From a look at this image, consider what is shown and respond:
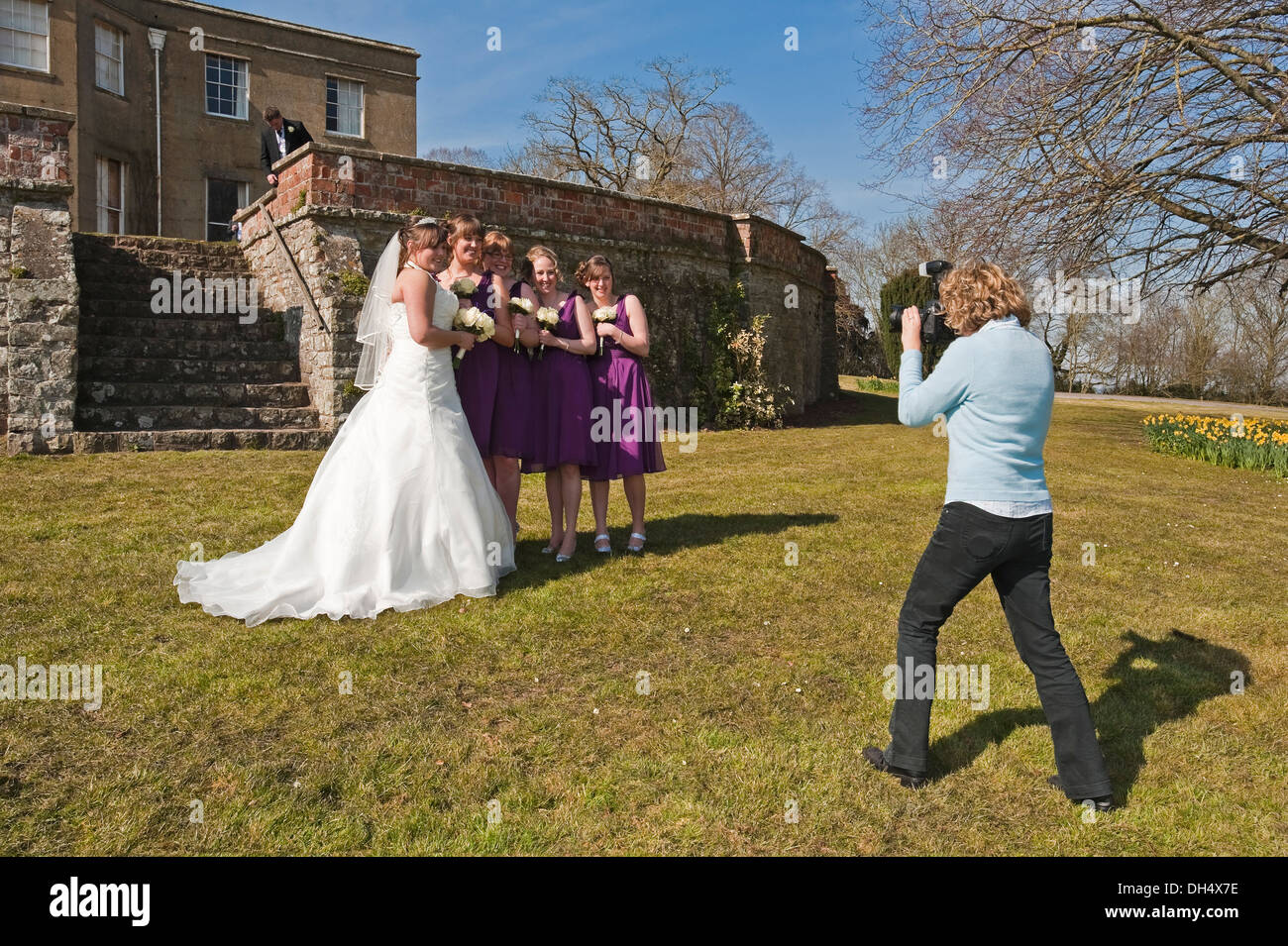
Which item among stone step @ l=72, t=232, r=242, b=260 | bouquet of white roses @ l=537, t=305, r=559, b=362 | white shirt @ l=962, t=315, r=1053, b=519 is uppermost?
stone step @ l=72, t=232, r=242, b=260

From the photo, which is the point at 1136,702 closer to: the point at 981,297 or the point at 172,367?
the point at 981,297

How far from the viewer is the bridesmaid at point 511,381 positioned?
6.48 metres

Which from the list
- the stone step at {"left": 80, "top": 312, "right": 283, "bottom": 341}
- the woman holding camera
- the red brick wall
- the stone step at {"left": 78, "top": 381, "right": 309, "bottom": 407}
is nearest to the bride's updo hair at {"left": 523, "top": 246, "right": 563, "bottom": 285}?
the woman holding camera

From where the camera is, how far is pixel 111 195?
2005 centimetres

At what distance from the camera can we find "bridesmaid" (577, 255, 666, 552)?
686 cm

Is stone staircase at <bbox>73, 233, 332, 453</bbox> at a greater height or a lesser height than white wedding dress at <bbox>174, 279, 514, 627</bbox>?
greater

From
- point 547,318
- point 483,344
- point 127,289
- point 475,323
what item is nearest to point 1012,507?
point 475,323

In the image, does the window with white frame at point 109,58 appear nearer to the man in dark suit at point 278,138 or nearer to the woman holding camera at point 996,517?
the man in dark suit at point 278,138

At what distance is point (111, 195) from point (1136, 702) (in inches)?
888

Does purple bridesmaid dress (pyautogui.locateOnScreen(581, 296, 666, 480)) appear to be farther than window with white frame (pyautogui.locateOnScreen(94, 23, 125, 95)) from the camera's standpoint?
No

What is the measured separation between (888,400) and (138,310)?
1964 centimetres

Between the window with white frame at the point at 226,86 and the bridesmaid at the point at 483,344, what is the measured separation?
18927mm

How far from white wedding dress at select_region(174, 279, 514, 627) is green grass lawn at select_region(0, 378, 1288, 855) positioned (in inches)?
7.8

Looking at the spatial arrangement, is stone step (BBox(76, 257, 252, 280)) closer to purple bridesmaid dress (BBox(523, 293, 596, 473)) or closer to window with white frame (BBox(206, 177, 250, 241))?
window with white frame (BBox(206, 177, 250, 241))
